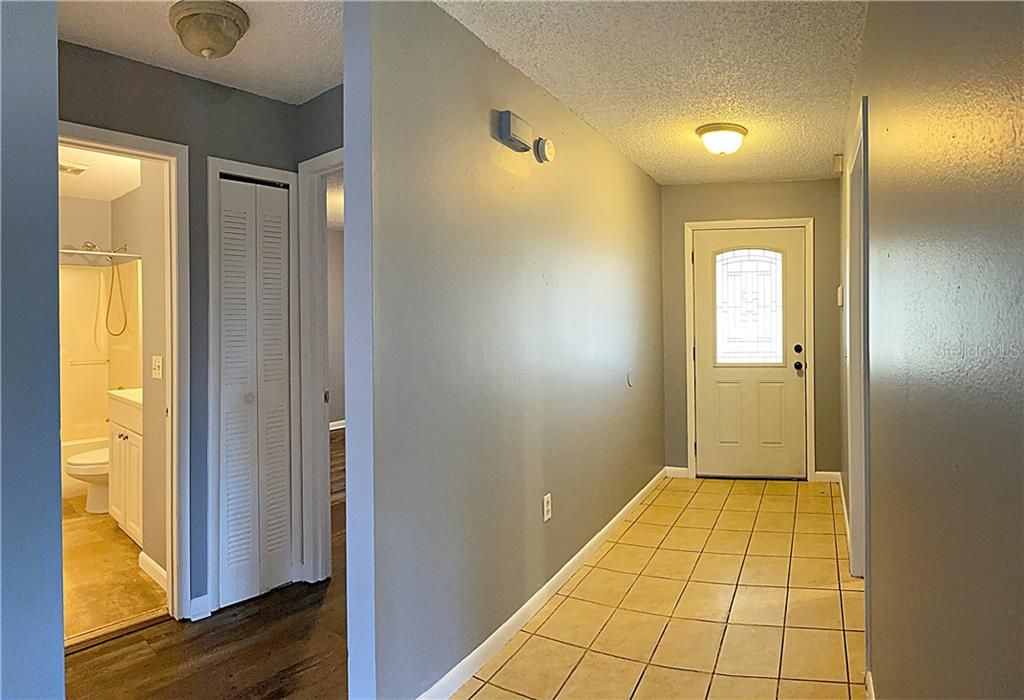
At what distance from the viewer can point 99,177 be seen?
14.9 ft

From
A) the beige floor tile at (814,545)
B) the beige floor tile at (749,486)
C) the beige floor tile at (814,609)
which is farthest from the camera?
the beige floor tile at (749,486)

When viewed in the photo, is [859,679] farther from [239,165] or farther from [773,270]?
[773,270]

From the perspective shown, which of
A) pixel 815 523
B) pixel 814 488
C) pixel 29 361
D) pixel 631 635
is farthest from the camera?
pixel 814 488

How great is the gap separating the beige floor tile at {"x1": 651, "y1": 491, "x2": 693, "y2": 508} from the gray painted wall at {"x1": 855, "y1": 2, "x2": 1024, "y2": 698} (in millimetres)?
2844

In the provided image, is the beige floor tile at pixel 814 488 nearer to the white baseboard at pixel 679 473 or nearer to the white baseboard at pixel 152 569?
the white baseboard at pixel 679 473

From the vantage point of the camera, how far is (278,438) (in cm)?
335

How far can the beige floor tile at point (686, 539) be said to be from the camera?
12.5 feet

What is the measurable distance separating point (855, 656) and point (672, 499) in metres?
2.36

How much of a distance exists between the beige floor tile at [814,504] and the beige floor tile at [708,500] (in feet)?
1.62

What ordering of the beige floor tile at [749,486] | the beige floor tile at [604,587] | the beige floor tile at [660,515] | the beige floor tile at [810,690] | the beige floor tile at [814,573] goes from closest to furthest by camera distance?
1. the beige floor tile at [810,690]
2. the beige floor tile at [604,587]
3. the beige floor tile at [814,573]
4. the beige floor tile at [660,515]
5. the beige floor tile at [749,486]

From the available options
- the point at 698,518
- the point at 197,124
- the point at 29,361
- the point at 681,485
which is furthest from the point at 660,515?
the point at 29,361

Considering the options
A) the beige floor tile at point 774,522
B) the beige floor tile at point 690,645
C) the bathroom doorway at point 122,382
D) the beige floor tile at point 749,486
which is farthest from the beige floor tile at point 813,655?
the bathroom doorway at point 122,382

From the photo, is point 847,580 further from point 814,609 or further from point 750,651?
point 750,651

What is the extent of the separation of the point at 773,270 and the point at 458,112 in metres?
3.72
